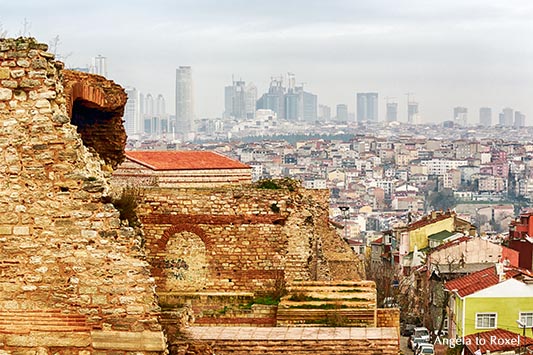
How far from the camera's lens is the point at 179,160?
100 ft

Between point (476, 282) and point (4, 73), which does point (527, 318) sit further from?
point (4, 73)

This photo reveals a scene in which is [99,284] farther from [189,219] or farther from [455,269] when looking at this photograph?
[455,269]

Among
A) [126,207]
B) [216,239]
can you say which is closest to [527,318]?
[216,239]

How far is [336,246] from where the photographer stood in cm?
2420

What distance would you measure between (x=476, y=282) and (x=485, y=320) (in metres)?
2.14

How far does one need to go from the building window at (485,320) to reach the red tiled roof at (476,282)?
825mm

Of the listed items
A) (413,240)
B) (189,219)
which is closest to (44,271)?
(189,219)

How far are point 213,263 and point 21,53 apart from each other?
7068 mm

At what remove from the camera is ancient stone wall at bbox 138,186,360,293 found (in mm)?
13406

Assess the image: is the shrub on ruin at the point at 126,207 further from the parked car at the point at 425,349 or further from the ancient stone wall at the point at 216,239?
the parked car at the point at 425,349

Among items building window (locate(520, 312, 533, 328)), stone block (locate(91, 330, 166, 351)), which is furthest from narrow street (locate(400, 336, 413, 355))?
stone block (locate(91, 330, 166, 351))

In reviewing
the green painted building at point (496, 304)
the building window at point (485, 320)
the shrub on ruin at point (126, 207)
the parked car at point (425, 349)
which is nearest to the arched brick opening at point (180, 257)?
the shrub on ruin at point (126, 207)

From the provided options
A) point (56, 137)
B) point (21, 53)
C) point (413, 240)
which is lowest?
point (413, 240)

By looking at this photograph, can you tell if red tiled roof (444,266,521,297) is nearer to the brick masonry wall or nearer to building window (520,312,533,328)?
building window (520,312,533,328)
